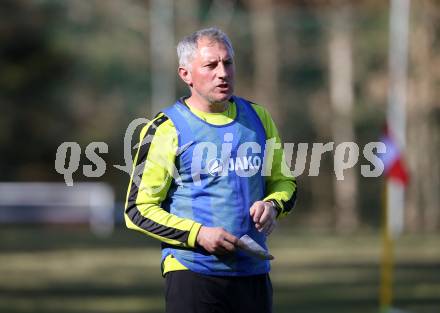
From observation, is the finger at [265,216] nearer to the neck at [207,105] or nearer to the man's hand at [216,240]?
the man's hand at [216,240]

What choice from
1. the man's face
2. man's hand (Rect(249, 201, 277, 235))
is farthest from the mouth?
man's hand (Rect(249, 201, 277, 235))

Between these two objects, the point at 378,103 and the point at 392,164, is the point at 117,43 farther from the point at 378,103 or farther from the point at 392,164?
the point at 392,164

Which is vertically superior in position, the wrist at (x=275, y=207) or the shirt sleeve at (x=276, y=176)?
the shirt sleeve at (x=276, y=176)

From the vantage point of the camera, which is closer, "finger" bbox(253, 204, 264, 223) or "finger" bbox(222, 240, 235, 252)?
"finger" bbox(222, 240, 235, 252)

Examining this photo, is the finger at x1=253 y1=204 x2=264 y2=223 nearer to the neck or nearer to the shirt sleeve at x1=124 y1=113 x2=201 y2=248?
the shirt sleeve at x1=124 y1=113 x2=201 y2=248

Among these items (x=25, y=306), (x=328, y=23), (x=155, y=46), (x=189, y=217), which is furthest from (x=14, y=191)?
(x=189, y=217)

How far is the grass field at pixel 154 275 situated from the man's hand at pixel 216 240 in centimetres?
823

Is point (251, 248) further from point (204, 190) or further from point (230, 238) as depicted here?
point (204, 190)

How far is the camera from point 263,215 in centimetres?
588

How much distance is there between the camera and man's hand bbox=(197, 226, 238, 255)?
5.77 meters

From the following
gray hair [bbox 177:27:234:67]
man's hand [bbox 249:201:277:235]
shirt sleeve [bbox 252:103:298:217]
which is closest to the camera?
man's hand [bbox 249:201:277:235]

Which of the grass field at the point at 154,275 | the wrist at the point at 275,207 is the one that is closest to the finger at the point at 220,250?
the wrist at the point at 275,207

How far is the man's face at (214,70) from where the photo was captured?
595 centimetres

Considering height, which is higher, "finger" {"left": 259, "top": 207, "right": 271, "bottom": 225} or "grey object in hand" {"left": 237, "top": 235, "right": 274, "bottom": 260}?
"finger" {"left": 259, "top": 207, "right": 271, "bottom": 225}
